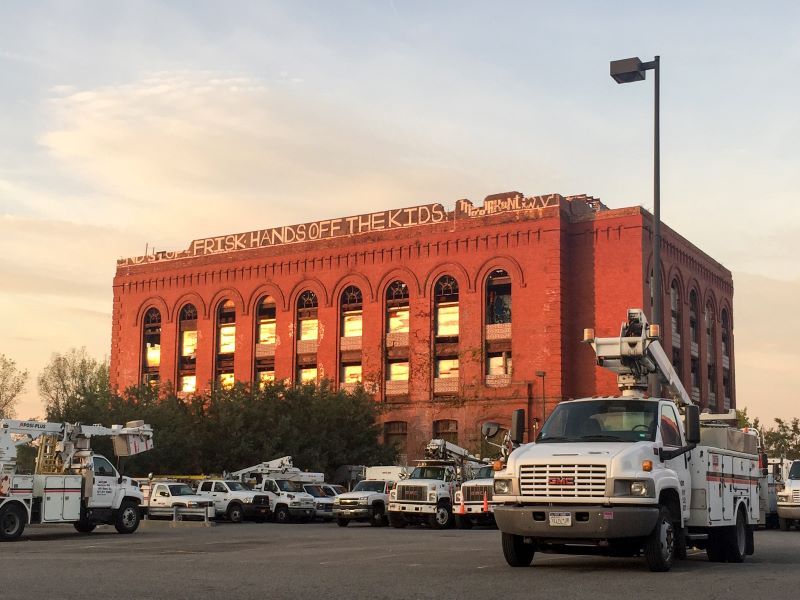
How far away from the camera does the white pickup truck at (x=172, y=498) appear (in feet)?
120

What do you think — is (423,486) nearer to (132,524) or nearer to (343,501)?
(343,501)

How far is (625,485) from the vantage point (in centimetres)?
1330

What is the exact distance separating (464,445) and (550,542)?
43.4 metres

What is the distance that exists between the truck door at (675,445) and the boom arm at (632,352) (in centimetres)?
133

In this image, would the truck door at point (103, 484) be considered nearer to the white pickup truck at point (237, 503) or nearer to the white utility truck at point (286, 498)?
the white pickup truck at point (237, 503)

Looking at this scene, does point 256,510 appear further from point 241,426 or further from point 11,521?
point 11,521

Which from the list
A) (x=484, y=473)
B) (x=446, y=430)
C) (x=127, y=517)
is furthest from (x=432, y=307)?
(x=127, y=517)

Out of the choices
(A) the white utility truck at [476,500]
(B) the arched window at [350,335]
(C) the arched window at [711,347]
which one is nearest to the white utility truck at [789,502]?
(A) the white utility truck at [476,500]

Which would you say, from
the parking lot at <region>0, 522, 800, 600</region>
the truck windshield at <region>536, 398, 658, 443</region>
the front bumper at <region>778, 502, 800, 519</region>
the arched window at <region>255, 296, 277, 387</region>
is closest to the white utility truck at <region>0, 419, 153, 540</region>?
the parking lot at <region>0, 522, 800, 600</region>

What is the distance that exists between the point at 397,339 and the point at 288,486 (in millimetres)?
21122

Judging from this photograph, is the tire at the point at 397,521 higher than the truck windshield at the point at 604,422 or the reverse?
the reverse

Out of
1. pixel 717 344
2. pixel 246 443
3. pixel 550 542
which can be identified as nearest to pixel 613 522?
pixel 550 542

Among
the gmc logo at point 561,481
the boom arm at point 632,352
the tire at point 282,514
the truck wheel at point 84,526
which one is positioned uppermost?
the boom arm at point 632,352

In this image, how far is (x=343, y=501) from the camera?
117 feet
